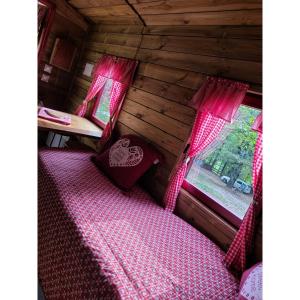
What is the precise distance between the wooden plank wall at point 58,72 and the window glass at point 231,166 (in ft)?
12.1

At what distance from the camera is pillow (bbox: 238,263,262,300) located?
1507 mm

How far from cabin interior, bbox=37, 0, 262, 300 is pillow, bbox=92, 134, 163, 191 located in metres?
0.01

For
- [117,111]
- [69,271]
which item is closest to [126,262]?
[69,271]

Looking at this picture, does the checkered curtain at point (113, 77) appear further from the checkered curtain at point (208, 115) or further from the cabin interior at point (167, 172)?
the checkered curtain at point (208, 115)

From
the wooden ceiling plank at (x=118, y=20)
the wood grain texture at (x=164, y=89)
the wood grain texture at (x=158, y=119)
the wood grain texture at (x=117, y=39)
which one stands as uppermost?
the wooden ceiling plank at (x=118, y=20)

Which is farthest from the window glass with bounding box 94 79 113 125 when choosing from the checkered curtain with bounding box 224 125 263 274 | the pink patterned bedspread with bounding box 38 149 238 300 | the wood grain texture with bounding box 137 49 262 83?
the checkered curtain with bounding box 224 125 263 274

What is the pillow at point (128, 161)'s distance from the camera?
2725 mm

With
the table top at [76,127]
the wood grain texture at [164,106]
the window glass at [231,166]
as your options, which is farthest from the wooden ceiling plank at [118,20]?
the window glass at [231,166]

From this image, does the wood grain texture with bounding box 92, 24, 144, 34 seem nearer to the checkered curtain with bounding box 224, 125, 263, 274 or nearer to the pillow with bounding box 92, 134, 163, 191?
the pillow with bounding box 92, 134, 163, 191

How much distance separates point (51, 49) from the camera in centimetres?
497
